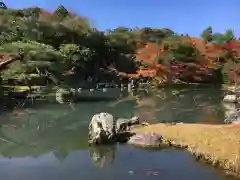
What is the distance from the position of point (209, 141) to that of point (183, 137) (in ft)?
3.56

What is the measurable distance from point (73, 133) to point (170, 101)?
9.93 metres

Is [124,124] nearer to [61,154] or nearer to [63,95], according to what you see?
[61,154]

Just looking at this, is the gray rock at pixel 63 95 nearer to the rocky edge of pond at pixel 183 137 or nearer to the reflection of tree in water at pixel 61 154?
the rocky edge of pond at pixel 183 137

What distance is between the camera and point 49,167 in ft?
26.3

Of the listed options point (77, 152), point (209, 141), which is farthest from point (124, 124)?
point (209, 141)

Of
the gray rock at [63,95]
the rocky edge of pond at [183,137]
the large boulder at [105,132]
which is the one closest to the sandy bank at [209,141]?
the rocky edge of pond at [183,137]

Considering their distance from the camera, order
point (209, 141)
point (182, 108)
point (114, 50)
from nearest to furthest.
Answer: point (209, 141) → point (182, 108) → point (114, 50)

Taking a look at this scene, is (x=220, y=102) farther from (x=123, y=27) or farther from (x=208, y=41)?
(x=123, y=27)

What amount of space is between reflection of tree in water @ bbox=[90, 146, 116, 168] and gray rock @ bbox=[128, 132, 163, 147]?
2.00 feet

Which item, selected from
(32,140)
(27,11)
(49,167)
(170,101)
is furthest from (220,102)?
(27,11)

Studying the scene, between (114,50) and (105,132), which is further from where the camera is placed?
(114,50)

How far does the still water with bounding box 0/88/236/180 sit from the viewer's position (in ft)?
24.3

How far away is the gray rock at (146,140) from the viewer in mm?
9555

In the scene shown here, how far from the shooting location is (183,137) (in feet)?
32.6
